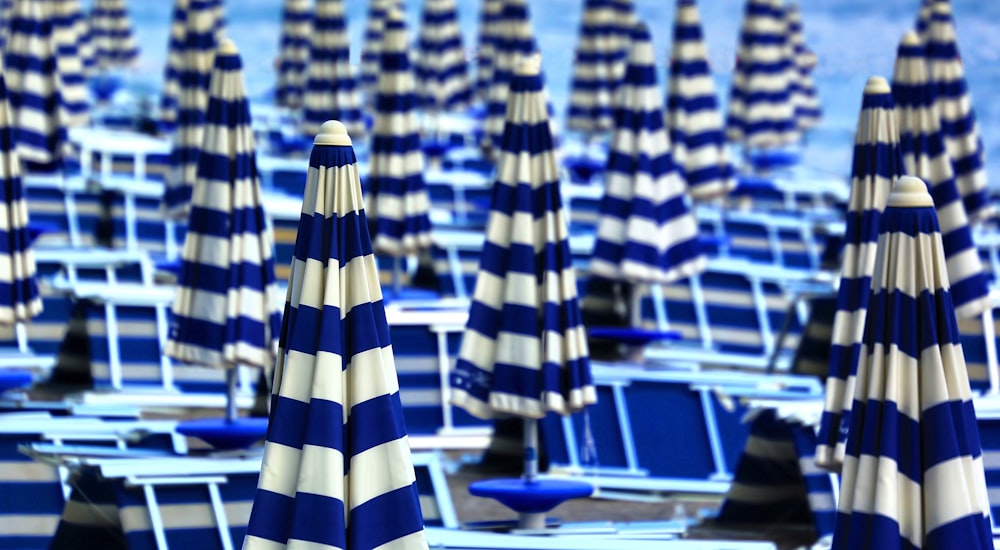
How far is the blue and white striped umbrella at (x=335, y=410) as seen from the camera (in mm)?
4938

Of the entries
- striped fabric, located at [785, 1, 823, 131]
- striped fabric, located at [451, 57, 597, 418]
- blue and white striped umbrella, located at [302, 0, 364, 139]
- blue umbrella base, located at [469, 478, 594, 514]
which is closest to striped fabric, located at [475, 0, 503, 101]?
striped fabric, located at [785, 1, 823, 131]

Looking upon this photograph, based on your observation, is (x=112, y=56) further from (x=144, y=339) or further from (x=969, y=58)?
(x=144, y=339)

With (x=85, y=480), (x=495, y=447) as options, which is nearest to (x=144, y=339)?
(x=495, y=447)

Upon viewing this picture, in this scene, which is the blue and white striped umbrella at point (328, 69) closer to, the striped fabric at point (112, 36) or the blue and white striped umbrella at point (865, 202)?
the striped fabric at point (112, 36)

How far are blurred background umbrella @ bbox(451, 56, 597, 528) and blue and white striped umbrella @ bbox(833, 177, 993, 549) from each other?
249cm

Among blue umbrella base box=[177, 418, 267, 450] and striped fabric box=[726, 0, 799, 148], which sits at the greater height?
striped fabric box=[726, 0, 799, 148]

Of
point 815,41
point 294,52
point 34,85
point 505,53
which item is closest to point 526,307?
point 34,85

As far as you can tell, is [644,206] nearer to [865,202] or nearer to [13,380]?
[865,202]

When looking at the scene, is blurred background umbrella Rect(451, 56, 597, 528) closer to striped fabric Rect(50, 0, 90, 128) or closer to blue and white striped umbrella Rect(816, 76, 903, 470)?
blue and white striped umbrella Rect(816, 76, 903, 470)

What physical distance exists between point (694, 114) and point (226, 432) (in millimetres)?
6365

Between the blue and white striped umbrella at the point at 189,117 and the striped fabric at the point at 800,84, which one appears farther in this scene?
the striped fabric at the point at 800,84

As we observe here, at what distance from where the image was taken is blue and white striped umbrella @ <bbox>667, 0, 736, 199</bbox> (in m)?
13.5

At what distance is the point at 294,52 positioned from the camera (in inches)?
834

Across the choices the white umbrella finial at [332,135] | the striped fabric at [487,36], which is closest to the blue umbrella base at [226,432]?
the white umbrella finial at [332,135]
